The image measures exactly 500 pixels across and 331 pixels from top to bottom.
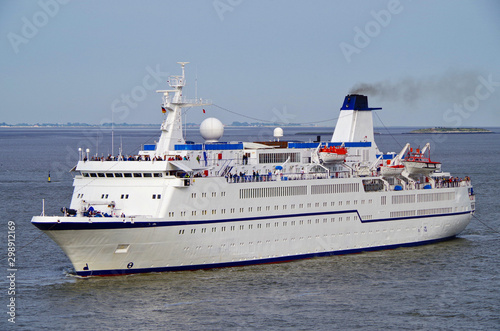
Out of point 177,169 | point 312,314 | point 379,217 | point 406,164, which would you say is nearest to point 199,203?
point 177,169

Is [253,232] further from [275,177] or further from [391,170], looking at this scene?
[391,170]

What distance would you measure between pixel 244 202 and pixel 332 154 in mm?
7645

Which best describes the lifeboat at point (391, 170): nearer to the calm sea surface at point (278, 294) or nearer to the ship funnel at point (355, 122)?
the ship funnel at point (355, 122)

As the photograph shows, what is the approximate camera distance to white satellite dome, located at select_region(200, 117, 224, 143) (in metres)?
41.9

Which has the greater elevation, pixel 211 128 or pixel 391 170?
pixel 211 128

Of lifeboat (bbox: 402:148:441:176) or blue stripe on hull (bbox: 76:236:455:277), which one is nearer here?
blue stripe on hull (bbox: 76:236:455:277)

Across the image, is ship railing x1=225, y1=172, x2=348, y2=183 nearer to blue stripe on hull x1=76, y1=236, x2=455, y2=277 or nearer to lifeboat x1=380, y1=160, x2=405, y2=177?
lifeboat x1=380, y1=160, x2=405, y2=177

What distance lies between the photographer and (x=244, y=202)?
37.6m

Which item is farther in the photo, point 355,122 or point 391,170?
point 355,122

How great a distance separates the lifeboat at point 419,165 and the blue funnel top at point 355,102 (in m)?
5.09

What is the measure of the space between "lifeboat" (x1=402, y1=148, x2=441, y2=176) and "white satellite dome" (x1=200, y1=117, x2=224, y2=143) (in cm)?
1234

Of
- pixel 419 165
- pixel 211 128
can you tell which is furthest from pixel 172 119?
pixel 419 165

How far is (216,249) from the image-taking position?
36.5m

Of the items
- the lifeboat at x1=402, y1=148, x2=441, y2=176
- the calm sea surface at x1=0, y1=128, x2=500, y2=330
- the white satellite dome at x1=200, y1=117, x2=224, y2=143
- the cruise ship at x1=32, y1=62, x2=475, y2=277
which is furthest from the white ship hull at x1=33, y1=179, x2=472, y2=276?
the white satellite dome at x1=200, y1=117, x2=224, y2=143
